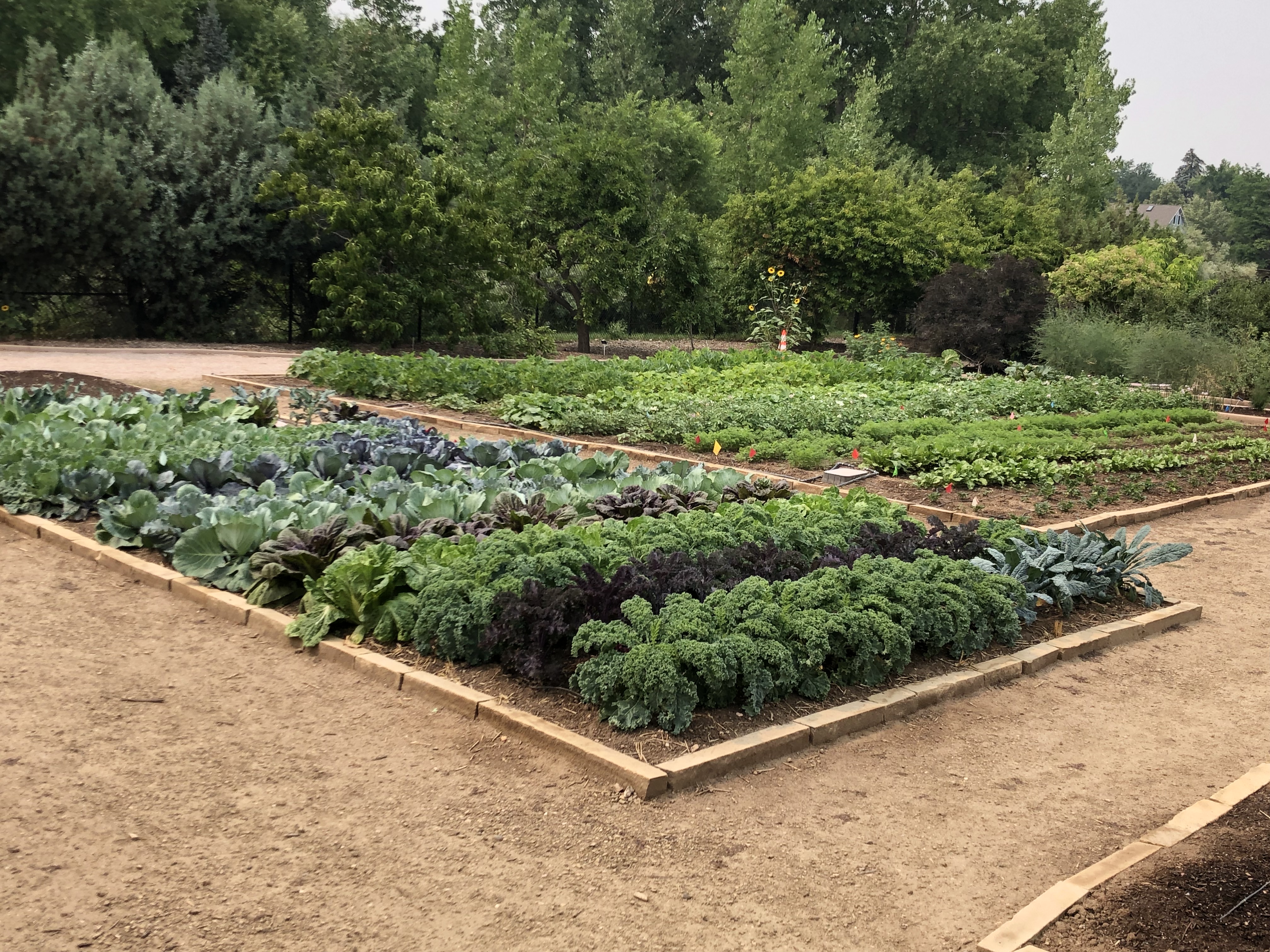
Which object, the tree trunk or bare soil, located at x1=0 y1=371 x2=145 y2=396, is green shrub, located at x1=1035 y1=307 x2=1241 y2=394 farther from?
the tree trunk

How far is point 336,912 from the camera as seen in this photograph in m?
3.06

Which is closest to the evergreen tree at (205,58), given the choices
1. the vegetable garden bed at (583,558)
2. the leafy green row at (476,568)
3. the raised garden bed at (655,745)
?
the vegetable garden bed at (583,558)

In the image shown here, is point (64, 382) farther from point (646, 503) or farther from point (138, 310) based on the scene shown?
point (138, 310)

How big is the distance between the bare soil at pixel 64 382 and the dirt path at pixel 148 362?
22.4 inches

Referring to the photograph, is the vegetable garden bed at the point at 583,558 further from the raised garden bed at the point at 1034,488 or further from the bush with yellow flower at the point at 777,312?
the bush with yellow flower at the point at 777,312

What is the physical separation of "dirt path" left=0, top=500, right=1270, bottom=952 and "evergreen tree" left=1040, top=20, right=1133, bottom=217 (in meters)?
35.1

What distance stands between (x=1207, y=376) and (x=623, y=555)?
16151mm

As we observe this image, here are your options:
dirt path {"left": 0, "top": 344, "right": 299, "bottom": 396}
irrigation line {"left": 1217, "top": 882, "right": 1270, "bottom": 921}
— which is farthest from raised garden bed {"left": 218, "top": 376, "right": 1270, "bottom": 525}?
dirt path {"left": 0, "top": 344, "right": 299, "bottom": 396}

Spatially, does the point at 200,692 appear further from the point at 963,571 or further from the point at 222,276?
the point at 222,276

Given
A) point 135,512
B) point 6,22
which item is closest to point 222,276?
point 6,22

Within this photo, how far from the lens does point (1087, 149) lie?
121ft

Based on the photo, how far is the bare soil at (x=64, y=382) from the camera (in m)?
12.0

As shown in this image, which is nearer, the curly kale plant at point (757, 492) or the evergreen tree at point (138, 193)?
the curly kale plant at point (757, 492)

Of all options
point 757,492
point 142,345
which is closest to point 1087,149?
point 142,345
